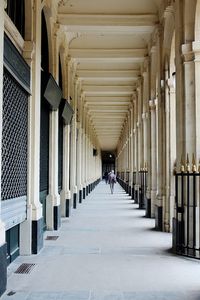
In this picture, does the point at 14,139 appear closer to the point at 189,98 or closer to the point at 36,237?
the point at 36,237

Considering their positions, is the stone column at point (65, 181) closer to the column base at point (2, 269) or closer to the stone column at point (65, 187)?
the stone column at point (65, 187)

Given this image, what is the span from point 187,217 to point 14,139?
3.22 m

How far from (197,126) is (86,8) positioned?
5.72 metres

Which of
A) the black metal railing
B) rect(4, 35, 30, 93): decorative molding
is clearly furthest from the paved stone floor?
rect(4, 35, 30, 93): decorative molding

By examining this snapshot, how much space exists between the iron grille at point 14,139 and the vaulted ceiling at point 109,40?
16.7 feet

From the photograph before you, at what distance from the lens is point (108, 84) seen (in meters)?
20.3

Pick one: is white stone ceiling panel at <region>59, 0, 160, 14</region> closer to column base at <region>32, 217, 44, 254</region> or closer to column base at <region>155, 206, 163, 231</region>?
column base at <region>155, 206, 163, 231</region>

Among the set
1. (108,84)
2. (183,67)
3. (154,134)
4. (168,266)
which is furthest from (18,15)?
(108,84)

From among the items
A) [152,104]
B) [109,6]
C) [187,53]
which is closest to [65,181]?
[152,104]

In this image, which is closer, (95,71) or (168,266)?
(168,266)

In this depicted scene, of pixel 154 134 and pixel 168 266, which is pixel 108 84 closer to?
pixel 154 134

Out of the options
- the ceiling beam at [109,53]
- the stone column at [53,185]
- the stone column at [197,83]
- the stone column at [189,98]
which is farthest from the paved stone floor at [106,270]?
the ceiling beam at [109,53]

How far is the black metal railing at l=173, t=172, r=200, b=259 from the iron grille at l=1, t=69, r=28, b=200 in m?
2.73

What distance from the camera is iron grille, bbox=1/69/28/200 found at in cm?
609
